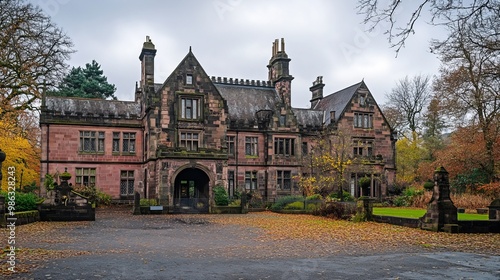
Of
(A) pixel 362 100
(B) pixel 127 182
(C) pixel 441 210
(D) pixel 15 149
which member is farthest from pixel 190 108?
(C) pixel 441 210

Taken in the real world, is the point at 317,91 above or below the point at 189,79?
above

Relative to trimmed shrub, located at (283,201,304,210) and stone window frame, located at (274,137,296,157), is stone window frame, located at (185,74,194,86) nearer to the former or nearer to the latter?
stone window frame, located at (274,137,296,157)

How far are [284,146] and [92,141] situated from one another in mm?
15874

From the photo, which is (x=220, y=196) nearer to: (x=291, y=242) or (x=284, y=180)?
(x=284, y=180)

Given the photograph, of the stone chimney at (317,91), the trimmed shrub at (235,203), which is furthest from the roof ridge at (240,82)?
the trimmed shrub at (235,203)

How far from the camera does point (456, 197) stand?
3431 centimetres

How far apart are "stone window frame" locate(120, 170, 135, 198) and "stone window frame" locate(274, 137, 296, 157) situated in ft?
40.3

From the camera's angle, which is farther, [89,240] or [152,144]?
[152,144]

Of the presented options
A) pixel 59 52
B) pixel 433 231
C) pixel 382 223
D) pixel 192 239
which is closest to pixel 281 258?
pixel 192 239

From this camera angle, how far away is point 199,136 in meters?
35.3

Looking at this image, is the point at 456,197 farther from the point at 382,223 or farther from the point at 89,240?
the point at 89,240

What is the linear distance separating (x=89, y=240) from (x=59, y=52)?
53.6 feet

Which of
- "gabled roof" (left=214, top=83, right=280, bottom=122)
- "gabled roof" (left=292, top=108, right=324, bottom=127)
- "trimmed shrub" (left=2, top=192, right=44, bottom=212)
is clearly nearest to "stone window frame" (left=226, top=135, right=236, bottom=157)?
"gabled roof" (left=214, top=83, right=280, bottom=122)

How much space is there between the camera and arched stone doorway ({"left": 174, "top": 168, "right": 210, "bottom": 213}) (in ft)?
104
